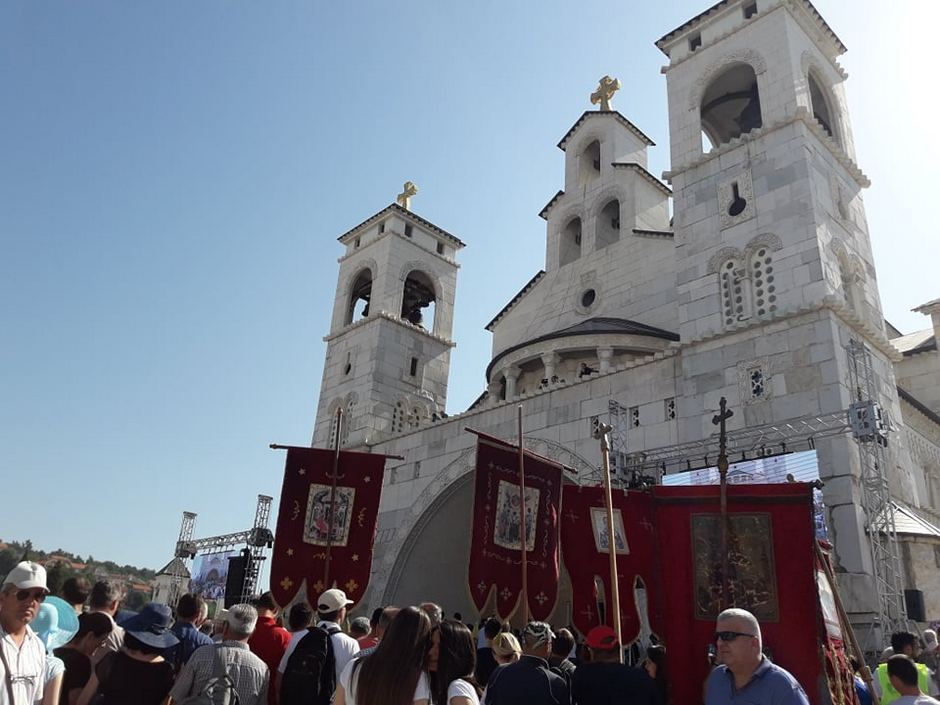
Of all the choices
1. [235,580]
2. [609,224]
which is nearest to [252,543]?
[235,580]

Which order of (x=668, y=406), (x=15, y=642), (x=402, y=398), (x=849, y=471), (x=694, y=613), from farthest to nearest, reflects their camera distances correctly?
(x=402, y=398) < (x=668, y=406) < (x=849, y=471) < (x=694, y=613) < (x=15, y=642)

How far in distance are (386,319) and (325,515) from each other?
42.0 feet


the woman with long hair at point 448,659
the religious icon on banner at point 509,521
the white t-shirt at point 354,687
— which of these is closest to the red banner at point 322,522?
the religious icon on banner at point 509,521

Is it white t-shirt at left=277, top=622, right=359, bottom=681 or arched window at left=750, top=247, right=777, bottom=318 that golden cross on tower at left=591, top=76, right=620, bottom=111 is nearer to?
arched window at left=750, top=247, right=777, bottom=318

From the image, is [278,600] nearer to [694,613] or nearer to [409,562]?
[694,613]

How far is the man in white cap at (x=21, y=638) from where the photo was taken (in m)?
2.91

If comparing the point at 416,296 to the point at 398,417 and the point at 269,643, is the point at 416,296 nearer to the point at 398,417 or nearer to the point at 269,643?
the point at 398,417

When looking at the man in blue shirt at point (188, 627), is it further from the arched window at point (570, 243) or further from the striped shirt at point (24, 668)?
the arched window at point (570, 243)

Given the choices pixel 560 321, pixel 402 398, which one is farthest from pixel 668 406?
pixel 402 398

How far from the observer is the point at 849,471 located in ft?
37.0

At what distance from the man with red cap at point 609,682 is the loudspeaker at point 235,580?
20332 millimetres

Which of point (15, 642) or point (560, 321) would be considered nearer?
point (15, 642)

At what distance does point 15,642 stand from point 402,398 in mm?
19549

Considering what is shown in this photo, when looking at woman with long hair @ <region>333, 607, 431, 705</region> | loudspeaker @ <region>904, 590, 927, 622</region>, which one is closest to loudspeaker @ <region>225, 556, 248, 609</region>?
loudspeaker @ <region>904, 590, 927, 622</region>
